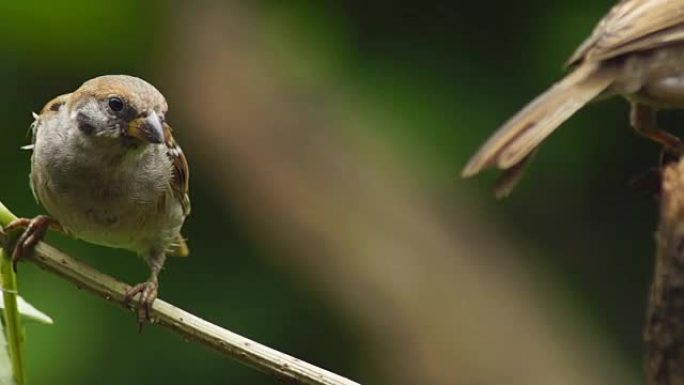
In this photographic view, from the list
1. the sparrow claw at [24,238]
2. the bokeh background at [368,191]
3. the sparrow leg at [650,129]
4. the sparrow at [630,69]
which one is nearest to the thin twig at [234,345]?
the sparrow claw at [24,238]

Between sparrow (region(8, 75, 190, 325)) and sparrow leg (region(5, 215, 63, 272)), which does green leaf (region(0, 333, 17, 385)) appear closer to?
sparrow leg (region(5, 215, 63, 272))

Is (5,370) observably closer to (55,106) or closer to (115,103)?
(115,103)

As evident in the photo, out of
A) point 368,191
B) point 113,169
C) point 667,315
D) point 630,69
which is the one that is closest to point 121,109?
point 113,169

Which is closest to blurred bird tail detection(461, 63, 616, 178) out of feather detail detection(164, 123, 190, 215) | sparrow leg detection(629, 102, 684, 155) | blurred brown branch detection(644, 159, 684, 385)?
sparrow leg detection(629, 102, 684, 155)

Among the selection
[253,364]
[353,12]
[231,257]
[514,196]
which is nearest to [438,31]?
[353,12]

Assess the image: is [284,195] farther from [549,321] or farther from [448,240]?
[549,321]

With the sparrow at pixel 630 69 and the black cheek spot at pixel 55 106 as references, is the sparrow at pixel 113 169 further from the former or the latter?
the sparrow at pixel 630 69

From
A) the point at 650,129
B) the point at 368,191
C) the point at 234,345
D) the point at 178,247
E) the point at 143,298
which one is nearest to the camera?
the point at 234,345
